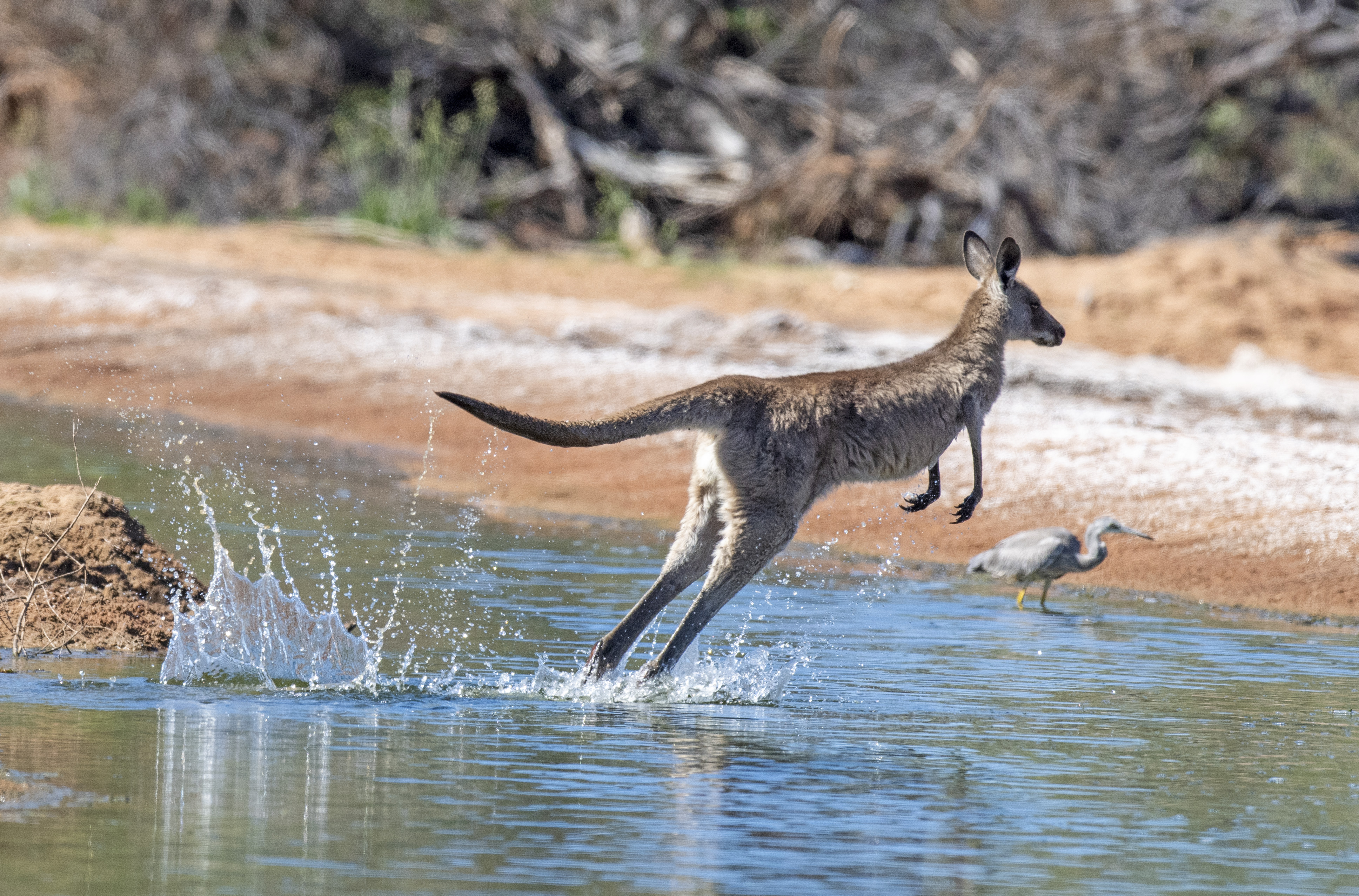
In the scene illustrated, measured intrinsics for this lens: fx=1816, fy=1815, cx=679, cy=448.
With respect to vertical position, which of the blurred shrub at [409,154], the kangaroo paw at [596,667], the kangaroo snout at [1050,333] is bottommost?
the kangaroo paw at [596,667]

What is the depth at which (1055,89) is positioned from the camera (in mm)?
23531

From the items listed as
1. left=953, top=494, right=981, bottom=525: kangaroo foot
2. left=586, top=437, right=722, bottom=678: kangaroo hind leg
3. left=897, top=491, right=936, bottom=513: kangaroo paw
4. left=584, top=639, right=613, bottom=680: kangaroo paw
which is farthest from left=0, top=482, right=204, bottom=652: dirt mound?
left=953, top=494, right=981, bottom=525: kangaroo foot

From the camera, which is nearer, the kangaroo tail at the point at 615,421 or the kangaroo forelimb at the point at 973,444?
the kangaroo tail at the point at 615,421

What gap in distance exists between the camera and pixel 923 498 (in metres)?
7.75

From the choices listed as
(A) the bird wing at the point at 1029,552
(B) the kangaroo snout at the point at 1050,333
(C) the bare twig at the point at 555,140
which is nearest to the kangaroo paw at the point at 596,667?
(B) the kangaroo snout at the point at 1050,333

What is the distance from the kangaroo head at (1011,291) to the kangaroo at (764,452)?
666 millimetres

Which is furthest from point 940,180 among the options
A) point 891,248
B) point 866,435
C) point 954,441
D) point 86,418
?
point 866,435

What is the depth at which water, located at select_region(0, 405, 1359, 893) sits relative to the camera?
4555 millimetres

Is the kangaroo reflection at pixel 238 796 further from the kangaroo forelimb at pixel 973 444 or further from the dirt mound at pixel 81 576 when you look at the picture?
the kangaroo forelimb at pixel 973 444

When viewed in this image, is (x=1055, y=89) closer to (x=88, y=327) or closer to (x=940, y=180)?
(x=940, y=180)

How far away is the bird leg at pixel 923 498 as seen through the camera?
305 inches

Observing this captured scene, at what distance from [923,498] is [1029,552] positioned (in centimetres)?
212

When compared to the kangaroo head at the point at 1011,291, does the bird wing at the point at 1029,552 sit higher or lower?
lower

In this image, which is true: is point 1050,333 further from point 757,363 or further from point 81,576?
point 757,363
